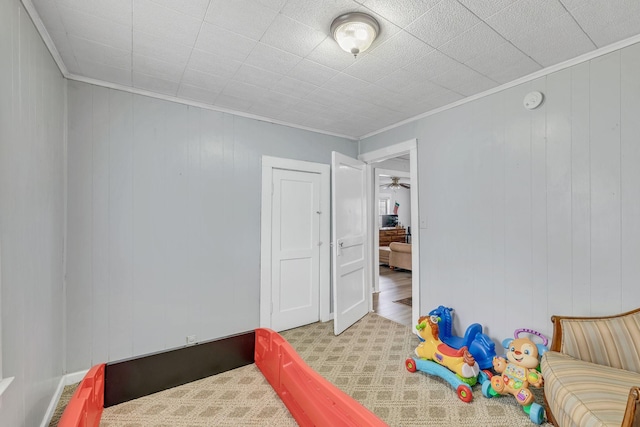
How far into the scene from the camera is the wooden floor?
369cm

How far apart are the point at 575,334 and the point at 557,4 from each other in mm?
1862

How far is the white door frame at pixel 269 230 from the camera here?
3.08 meters

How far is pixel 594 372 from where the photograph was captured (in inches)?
58.8

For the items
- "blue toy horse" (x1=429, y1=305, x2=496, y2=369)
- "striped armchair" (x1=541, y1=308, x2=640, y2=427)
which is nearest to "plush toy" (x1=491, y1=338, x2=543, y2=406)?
"striped armchair" (x1=541, y1=308, x2=640, y2=427)

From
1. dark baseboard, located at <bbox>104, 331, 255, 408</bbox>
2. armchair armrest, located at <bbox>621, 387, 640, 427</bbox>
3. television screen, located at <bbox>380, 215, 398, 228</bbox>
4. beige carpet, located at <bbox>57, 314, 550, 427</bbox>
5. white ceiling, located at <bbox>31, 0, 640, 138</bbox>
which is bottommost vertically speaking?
beige carpet, located at <bbox>57, 314, 550, 427</bbox>

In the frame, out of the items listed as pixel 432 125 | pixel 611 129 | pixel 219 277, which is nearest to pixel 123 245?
pixel 219 277

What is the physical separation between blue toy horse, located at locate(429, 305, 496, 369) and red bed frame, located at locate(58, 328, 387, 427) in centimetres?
135

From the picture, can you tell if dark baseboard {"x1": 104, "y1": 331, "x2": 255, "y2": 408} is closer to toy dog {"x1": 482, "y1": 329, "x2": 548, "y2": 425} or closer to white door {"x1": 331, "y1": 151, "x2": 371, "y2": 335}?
white door {"x1": 331, "y1": 151, "x2": 371, "y2": 335}

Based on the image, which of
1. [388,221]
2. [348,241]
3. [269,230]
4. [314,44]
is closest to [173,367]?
[269,230]

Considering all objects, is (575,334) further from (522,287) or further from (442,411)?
(442,411)

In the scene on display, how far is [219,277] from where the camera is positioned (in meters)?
2.82

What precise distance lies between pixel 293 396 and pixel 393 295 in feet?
10.2

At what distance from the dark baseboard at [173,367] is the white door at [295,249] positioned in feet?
2.55

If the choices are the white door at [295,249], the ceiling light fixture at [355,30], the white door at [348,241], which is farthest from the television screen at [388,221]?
the ceiling light fixture at [355,30]
